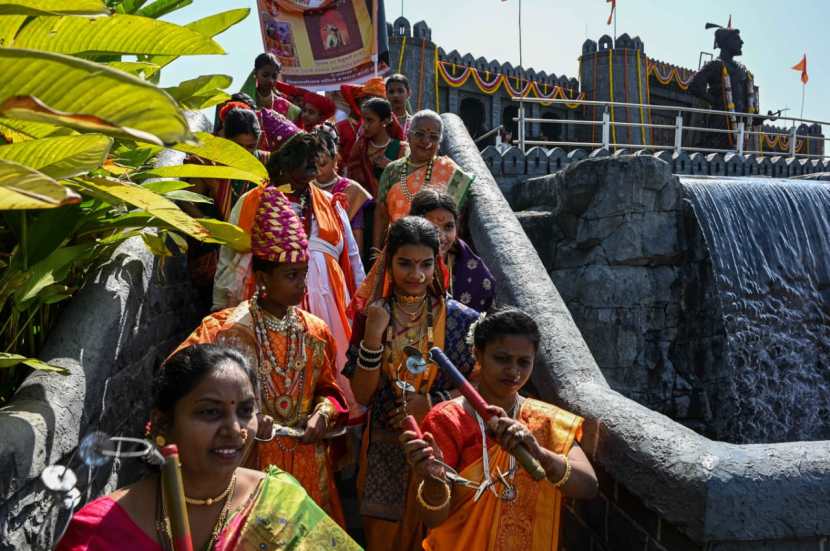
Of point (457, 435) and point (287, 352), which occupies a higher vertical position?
point (287, 352)

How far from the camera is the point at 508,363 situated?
241 centimetres

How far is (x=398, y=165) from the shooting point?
462 cm

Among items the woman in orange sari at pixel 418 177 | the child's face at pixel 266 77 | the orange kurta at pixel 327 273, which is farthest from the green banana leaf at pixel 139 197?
the child's face at pixel 266 77

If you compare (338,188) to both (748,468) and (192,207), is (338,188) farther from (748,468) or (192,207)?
(748,468)

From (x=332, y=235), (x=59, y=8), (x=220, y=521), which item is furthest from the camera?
(x=332, y=235)

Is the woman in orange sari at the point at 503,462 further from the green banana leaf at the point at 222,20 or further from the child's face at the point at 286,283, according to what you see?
the green banana leaf at the point at 222,20

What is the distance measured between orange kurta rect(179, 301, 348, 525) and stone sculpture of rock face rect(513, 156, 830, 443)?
5.51m

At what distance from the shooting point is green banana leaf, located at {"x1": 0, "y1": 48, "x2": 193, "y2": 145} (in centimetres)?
103

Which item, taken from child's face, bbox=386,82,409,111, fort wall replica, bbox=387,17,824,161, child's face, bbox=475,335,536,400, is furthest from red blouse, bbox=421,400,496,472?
fort wall replica, bbox=387,17,824,161

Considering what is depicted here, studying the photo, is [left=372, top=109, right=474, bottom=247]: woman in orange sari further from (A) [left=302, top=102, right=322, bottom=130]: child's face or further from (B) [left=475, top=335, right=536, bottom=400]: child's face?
(A) [left=302, top=102, right=322, bottom=130]: child's face

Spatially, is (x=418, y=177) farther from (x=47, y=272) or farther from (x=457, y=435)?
(x=47, y=272)

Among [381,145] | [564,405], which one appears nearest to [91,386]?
[564,405]

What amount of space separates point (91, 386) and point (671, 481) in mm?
2035

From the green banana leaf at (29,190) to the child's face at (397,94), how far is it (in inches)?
201
